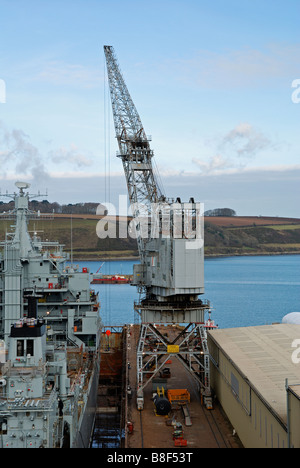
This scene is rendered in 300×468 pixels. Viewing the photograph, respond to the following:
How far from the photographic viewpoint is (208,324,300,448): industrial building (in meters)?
17.1

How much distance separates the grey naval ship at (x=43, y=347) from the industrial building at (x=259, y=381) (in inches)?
300

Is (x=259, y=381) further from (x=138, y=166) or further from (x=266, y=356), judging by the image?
(x=138, y=166)

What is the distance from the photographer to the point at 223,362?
2655cm

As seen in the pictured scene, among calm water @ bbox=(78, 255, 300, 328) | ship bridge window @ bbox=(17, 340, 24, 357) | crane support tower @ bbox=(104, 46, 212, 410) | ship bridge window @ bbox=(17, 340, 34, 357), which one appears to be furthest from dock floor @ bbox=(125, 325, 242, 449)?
calm water @ bbox=(78, 255, 300, 328)

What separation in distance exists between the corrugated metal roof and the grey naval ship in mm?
8311

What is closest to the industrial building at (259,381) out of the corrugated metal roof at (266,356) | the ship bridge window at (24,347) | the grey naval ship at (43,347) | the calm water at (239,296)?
the corrugated metal roof at (266,356)

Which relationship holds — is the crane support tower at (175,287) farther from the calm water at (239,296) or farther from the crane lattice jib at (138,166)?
the calm water at (239,296)

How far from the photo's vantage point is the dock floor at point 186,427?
22078mm

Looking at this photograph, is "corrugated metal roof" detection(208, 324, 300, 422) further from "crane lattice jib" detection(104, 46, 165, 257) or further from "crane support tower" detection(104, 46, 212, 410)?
"crane lattice jib" detection(104, 46, 165, 257)

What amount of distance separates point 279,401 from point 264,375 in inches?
129

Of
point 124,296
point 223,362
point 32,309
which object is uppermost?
point 32,309
